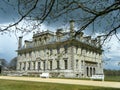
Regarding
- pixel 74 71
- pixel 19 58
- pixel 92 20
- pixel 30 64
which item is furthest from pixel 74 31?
pixel 19 58

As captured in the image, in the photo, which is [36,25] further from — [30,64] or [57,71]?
[30,64]

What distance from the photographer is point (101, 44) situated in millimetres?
8828

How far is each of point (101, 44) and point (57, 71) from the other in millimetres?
40826

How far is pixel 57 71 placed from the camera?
49.2 metres

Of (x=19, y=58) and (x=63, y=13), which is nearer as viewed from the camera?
(x=63, y=13)

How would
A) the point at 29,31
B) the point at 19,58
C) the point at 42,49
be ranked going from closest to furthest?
the point at 29,31
the point at 42,49
the point at 19,58

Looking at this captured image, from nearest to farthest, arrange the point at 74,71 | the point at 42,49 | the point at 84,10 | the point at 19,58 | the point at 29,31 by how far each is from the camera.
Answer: the point at 29,31, the point at 84,10, the point at 74,71, the point at 42,49, the point at 19,58

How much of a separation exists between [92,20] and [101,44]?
4.23 ft

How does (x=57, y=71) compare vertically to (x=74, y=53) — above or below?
below

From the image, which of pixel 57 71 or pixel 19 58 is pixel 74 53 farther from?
pixel 19 58

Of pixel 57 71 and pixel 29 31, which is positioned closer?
pixel 29 31

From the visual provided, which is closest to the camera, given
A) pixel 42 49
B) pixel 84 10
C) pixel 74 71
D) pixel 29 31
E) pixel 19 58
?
pixel 29 31

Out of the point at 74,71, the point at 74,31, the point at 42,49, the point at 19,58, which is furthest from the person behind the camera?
the point at 19,58

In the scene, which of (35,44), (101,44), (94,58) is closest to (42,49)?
(35,44)
